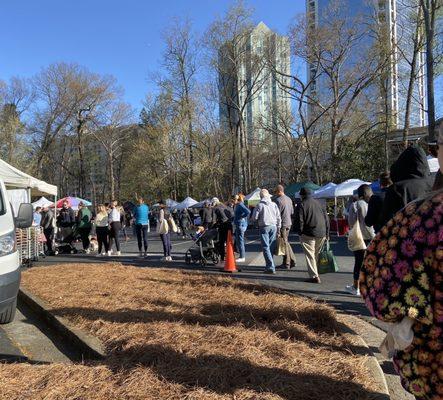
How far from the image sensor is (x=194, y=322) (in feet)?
16.6

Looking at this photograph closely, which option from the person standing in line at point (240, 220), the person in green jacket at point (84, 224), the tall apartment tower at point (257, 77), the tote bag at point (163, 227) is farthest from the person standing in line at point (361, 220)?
the tall apartment tower at point (257, 77)

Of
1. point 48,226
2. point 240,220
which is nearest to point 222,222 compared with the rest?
point 240,220

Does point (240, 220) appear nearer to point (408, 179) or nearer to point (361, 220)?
point (361, 220)

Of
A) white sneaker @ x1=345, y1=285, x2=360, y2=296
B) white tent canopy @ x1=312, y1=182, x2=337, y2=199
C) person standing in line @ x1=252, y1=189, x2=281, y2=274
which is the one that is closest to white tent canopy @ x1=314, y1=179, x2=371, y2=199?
white tent canopy @ x1=312, y1=182, x2=337, y2=199

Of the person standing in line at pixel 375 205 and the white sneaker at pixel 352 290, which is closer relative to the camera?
the person standing in line at pixel 375 205

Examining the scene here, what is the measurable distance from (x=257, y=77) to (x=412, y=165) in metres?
40.6

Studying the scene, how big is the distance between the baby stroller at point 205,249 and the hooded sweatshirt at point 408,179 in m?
7.19

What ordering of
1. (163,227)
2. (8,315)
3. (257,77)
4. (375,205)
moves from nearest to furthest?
(8,315)
(375,205)
(163,227)
(257,77)

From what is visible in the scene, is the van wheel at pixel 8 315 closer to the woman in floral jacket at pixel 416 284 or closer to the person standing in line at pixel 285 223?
the woman in floral jacket at pixel 416 284

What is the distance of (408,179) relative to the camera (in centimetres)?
428

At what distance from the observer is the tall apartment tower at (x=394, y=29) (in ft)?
101

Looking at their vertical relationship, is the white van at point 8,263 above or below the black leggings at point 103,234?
above

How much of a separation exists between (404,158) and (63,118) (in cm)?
5285

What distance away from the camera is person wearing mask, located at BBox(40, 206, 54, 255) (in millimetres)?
16106
